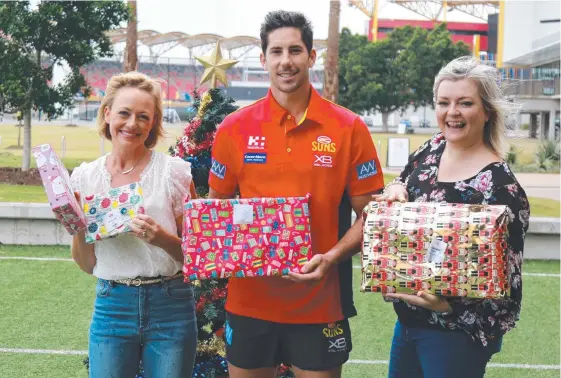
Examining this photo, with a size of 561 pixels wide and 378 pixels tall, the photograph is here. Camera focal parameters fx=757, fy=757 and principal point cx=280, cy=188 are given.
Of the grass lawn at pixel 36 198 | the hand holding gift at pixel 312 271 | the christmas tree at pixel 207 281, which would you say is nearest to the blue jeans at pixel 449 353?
the hand holding gift at pixel 312 271

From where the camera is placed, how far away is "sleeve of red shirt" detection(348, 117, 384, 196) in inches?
104

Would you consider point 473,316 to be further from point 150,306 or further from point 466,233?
point 150,306

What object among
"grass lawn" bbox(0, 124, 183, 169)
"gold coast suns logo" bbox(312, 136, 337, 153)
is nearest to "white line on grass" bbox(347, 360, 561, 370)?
"gold coast suns logo" bbox(312, 136, 337, 153)

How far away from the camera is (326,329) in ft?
8.68

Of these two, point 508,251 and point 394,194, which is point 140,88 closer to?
point 394,194

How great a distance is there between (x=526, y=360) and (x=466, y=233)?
3.13m

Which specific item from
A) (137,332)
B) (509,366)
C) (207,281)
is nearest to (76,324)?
(207,281)

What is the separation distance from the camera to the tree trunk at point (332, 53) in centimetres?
1262

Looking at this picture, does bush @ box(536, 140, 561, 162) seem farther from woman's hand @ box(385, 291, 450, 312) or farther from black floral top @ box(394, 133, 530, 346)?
woman's hand @ box(385, 291, 450, 312)

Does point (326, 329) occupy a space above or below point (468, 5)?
below

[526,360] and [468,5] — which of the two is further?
[468,5]

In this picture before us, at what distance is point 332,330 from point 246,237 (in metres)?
0.47

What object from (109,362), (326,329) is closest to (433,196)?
(326,329)

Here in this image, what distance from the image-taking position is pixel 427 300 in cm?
233
